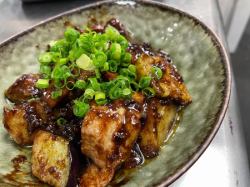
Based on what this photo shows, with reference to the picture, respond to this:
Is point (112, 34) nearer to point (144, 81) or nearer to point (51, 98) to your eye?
point (144, 81)

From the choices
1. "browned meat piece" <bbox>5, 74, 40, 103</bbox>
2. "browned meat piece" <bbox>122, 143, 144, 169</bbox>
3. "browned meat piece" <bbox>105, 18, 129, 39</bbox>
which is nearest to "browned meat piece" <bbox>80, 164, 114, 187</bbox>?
"browned meat piece" <bbox>122, 143, 144, 169</bbox>

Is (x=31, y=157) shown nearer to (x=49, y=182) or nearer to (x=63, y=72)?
(x=49, y=182)

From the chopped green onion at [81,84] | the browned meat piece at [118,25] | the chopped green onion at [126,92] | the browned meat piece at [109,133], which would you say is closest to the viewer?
the browned meat piece at [109,133]

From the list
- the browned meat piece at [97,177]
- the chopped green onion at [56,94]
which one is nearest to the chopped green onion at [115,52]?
the chopped green onion at [56,94]

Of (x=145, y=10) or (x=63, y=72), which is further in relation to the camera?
(x=145, y=10)

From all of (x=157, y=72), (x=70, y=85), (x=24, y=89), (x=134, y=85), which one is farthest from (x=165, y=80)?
(x=24, y=89)

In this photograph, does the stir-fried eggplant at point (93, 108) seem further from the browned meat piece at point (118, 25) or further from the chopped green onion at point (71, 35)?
the browned meat piece at point (118, 25)

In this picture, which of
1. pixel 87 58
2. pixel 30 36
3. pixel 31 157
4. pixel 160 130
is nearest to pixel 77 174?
pixel 31 157
